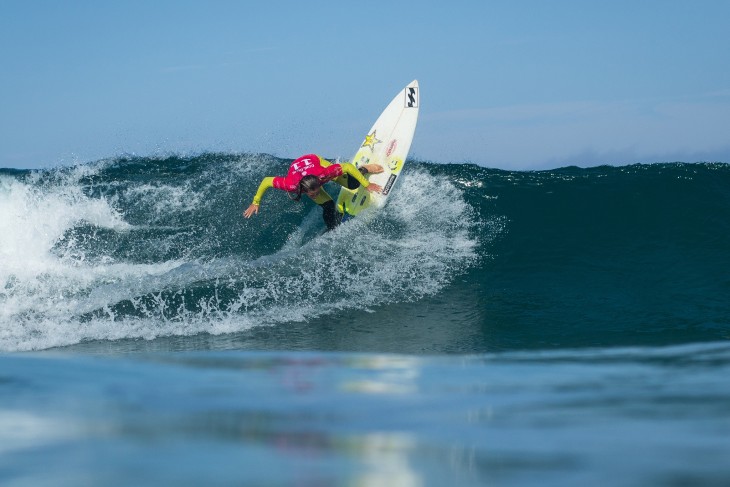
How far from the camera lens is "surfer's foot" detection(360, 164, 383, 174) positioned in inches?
389

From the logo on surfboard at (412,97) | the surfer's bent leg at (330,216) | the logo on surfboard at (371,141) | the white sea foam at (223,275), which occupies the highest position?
the logo on surfboard at (412,97)

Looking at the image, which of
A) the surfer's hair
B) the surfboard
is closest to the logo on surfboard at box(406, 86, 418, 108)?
the surfboard

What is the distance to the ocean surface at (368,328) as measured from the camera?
182 cm

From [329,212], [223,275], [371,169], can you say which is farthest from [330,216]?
[223,275]

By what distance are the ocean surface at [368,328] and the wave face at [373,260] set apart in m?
0.04

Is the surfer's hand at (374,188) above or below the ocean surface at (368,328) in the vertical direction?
above

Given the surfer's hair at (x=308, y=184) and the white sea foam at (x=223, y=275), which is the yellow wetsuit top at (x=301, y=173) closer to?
the surfer's hair at (x=308, y=184)

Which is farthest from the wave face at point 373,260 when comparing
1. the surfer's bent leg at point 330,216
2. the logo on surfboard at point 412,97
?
the logo on surfboard at point 412,97

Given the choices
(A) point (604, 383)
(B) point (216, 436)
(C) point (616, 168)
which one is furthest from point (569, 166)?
(B) point (216, 436)

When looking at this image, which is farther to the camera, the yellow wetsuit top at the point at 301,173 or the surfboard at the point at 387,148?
the surfboard at the point at 387,148

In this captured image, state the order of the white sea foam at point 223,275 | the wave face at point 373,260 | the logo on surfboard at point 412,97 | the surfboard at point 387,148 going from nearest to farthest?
1. the wave face at point 373,260
2. the white sea foam at point 223,275
3. the surfboard at point 387,148
4. the logo on surfboard at point 412,97

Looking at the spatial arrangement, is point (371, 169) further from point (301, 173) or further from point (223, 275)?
point (223, 275)

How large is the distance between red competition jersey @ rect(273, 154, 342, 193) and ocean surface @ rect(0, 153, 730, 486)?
0.81m

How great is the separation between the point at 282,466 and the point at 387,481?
27cm
